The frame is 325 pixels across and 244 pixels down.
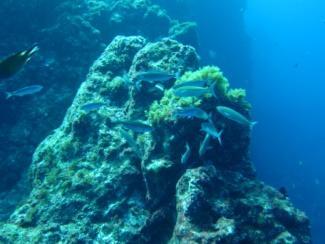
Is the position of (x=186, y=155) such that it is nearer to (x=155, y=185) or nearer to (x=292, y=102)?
(x=155, y=185)

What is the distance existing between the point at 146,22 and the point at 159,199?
15.3m

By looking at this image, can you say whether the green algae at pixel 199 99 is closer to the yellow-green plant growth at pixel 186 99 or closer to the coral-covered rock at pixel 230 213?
the yellow-green plant growth at pixel 186 99

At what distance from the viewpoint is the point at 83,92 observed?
9570 mm

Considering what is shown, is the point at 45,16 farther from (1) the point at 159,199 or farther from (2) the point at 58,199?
(1) the point at 159,199

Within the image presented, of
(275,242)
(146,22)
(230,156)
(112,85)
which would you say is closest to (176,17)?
(146,22)

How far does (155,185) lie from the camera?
22.5 ft

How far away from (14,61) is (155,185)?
4.78 m

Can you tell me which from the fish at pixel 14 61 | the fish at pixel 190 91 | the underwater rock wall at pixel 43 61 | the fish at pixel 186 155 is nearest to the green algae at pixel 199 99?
the fish at pixel 190 91

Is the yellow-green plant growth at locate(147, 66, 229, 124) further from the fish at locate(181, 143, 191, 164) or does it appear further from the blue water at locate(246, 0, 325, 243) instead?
the blue water at locate(246, 0, 325, 243)

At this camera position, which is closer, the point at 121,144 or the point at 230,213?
the point at 230,213

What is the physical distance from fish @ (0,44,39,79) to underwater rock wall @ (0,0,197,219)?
9.96 meters

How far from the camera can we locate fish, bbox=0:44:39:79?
2477 millimetres

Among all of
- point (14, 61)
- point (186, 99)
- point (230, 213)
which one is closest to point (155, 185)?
point (230, 213)

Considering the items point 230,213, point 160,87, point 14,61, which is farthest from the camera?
point 160,87
